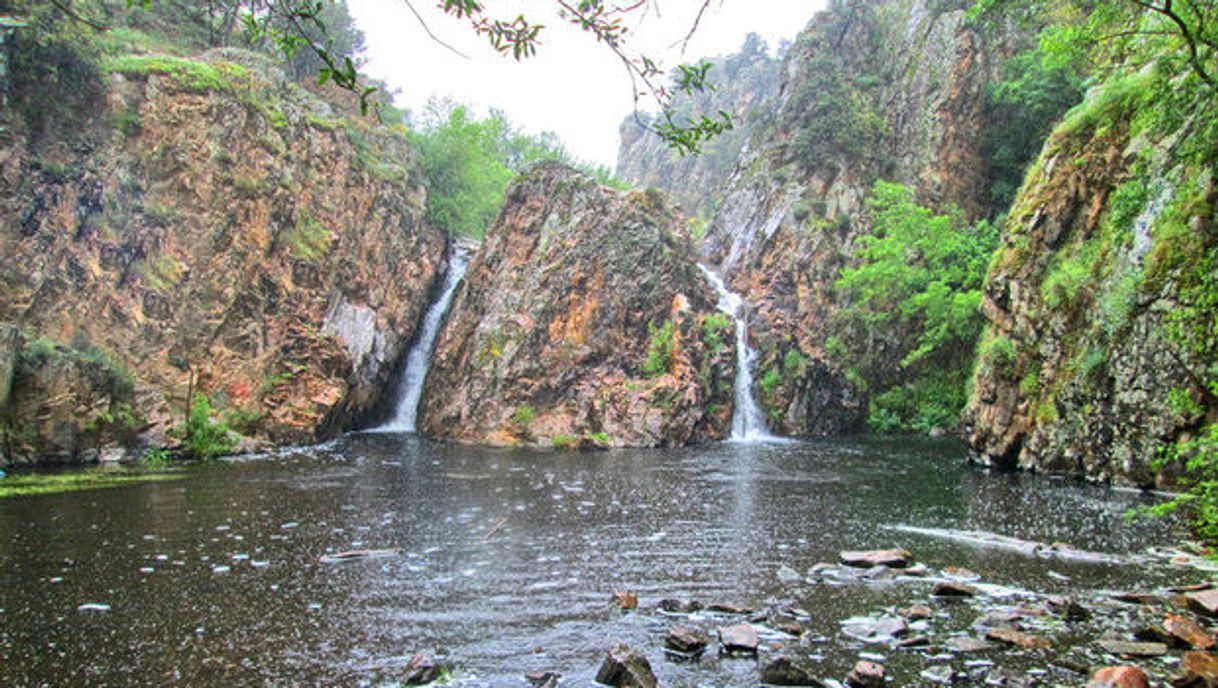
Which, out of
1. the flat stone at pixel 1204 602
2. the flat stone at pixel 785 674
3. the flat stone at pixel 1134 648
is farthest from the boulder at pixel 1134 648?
the flat stone at pixel 785 674

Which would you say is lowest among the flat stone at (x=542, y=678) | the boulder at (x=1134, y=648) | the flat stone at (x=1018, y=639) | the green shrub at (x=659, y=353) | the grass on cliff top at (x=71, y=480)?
the grass on cliff top at (x=71, y=480)

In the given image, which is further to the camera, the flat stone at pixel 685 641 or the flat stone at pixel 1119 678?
the flat stone at pixel 685 641

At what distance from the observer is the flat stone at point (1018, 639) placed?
6195 millimetres

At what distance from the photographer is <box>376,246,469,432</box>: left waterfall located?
33.8 metres

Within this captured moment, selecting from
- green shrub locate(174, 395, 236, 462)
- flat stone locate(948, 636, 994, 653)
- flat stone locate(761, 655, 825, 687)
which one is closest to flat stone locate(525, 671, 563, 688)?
flat stone locate(761, 655, 825, 687)

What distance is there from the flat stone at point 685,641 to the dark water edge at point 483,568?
6.6 inches

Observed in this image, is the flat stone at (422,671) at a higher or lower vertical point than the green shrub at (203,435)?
lower

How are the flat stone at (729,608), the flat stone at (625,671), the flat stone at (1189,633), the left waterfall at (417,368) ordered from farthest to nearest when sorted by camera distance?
1. the left waterfall at (417,368)
2. the flat stone at (729,608)
3. the flat stone at (1189,633)
4. the flat stone at (625,671)

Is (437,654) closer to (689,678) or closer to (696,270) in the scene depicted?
(689,678)

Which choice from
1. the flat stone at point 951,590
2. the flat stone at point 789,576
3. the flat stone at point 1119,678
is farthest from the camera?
the flat stone at point 789,576

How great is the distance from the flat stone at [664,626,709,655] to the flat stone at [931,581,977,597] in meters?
3.08

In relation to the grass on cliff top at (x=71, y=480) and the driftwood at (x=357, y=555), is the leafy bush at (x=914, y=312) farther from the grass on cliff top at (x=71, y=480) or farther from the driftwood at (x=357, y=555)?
the driftwood at (x=357, y=555)

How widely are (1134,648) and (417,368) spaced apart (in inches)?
1280

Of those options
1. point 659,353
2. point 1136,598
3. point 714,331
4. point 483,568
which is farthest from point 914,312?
point 483,568
